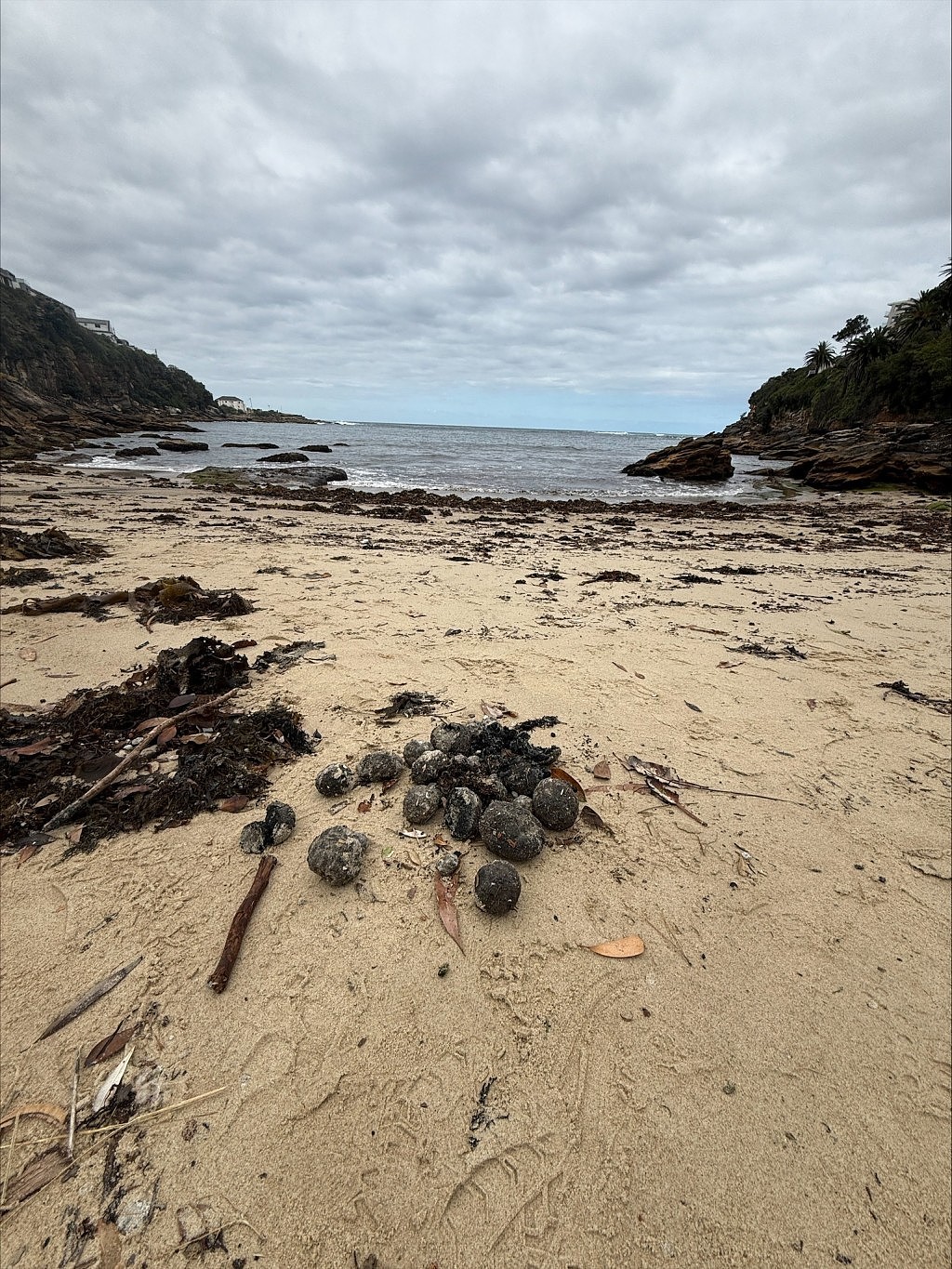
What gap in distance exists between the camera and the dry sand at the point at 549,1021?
145cm

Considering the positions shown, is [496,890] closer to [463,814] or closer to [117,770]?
[463,814]

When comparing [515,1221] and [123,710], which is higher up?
[123,710]

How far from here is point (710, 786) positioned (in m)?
3.12

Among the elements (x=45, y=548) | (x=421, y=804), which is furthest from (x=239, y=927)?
(x=45, y=548)

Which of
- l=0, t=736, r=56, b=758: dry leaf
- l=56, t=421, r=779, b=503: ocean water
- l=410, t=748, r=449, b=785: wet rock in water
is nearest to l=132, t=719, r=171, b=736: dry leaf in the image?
l=0, t=736, r=56, b=758: dry leaf

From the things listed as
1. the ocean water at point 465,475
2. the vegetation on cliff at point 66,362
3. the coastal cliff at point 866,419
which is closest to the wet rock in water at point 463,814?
the ocean water at point 465,475

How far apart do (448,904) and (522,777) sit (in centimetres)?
80

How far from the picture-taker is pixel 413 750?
3.11 metres

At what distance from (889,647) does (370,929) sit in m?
5.82

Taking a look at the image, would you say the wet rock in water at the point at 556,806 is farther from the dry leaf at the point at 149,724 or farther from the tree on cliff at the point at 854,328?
the tree on cliff at the point at 854,328

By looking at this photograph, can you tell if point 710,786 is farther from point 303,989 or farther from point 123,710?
point 123,710

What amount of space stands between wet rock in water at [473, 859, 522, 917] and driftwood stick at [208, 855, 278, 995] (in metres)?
0.99

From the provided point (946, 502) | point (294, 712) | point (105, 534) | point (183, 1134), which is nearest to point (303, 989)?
point (183, 1134)

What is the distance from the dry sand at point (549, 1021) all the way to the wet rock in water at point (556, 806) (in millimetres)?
148
